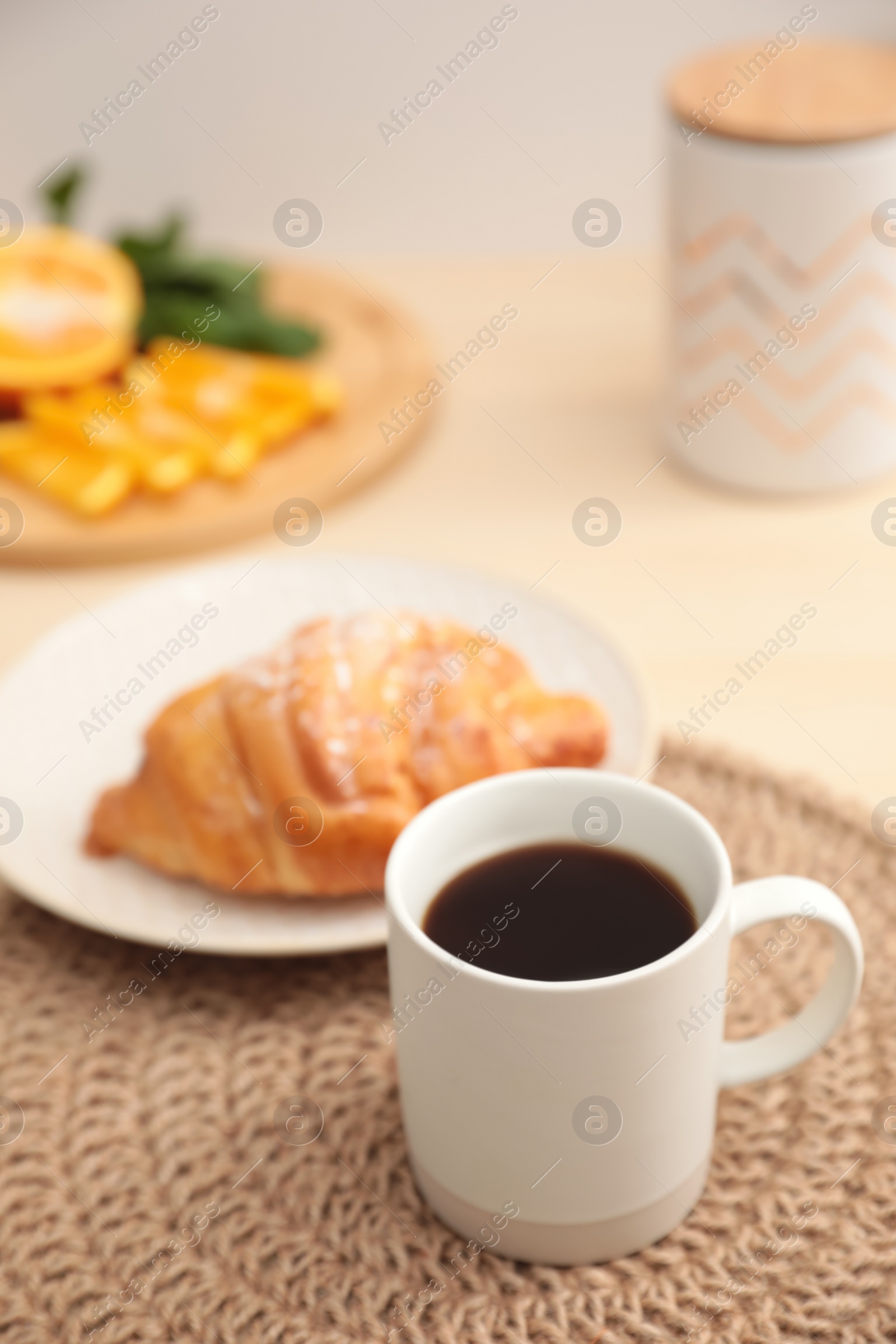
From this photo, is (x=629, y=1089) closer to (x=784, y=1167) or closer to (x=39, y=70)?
(x=784, y=1167)

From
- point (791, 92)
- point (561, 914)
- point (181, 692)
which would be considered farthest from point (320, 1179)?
point (791, 92)

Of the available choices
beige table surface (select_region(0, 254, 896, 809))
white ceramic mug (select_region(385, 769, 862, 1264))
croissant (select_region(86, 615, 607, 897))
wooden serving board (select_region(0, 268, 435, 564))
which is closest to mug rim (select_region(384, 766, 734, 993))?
white ceramic mug (select_region(385, 769, 862, 1264))

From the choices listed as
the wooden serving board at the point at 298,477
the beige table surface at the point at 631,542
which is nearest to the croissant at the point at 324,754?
the beige table surface at the point at 631,542

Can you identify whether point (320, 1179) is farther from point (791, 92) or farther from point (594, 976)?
point (791, 92)

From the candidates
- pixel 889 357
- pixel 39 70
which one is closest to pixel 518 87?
pixel 39 70

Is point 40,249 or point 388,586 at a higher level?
point 40,249
